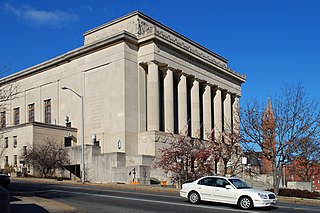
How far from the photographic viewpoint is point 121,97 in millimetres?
56250

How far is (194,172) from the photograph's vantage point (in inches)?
1560

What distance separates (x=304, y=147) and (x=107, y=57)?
34.1 meters

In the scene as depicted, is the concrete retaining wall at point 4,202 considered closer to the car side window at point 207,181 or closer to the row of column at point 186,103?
the car side window at point 207,181

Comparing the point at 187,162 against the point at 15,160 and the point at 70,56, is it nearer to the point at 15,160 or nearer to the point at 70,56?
the point at 15,160

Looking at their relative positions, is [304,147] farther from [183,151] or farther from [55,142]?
[55,142]

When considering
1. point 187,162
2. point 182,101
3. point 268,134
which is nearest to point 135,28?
point 182,101

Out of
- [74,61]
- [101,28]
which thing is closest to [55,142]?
[74,61]

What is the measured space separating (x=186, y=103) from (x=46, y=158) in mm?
22801

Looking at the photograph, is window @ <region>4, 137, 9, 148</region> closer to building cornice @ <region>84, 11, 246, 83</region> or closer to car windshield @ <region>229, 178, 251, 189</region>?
building cornice @ <region>84, 11, 246, 83</region>

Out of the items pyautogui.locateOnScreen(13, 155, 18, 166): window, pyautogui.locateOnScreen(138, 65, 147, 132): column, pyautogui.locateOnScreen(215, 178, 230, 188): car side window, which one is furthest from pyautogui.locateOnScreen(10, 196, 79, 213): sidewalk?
pyautogui.locateOnScreen(13, 155, 18, 166): window

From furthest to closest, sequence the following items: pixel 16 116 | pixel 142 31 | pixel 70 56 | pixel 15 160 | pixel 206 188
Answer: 1. pixel 16 116
2. pixel 70 56
3. pixel 142 31
4. pixel 15 160
5. pixel 206 188

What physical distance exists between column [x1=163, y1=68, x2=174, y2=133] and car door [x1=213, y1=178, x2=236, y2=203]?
129 feet

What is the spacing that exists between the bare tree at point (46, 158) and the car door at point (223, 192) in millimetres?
34910

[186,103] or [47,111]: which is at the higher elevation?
[186,103]
